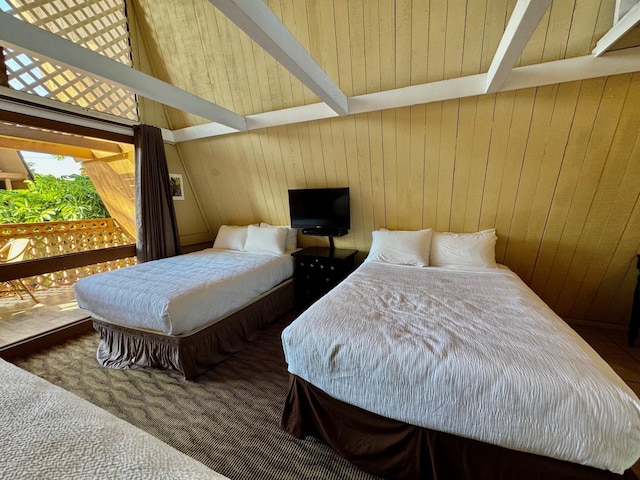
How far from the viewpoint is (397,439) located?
111cm

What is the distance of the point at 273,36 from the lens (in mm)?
1252

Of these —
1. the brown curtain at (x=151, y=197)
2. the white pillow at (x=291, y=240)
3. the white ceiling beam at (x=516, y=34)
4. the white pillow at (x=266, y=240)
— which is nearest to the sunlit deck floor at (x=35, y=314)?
the brown curtain at (x=151, y=197)

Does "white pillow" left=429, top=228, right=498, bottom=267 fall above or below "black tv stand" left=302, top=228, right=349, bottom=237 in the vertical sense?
below

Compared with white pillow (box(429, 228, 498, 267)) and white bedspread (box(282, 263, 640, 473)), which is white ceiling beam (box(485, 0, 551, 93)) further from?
white bedspread (box(282, 263, 640, 473))

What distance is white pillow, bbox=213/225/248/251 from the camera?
10.9ft

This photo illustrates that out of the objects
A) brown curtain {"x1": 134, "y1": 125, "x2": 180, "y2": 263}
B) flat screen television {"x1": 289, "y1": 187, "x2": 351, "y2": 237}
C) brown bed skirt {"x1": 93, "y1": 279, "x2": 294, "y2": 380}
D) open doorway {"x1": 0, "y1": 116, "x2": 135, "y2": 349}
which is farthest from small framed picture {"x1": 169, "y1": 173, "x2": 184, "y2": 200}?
brown bed skirt {"x1": 93, "y1": 279, "x2": 294, "y2": 380}

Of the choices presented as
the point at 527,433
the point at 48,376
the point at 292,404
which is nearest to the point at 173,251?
the point at 48,376

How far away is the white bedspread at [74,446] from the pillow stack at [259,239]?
2.35 meters

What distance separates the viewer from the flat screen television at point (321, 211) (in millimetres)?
2787

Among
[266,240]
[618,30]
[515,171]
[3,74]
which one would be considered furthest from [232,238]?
[618,30]

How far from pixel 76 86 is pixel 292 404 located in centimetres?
334

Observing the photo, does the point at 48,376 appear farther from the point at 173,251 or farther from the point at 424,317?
the point at 424,317

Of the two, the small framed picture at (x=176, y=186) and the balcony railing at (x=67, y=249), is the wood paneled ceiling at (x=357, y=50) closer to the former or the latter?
the small framed picture at (x=176, y=186)

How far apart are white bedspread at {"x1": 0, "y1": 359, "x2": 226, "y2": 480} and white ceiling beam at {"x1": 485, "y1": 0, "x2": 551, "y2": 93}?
200 cm
